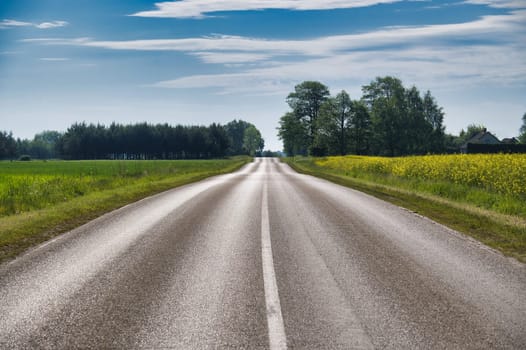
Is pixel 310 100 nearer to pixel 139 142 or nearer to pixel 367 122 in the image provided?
pixel 367 122

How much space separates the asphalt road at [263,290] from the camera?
4.51 m

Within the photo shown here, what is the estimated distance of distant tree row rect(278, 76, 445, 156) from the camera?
89.7 metres

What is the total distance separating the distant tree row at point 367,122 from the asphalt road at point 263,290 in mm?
80458

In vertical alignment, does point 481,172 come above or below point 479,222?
above

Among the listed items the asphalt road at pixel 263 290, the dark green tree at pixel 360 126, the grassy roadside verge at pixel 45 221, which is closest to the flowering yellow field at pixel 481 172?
the asphalt road at pixel 263 290

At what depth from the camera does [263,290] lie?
6012 millimetres

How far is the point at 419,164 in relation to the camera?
28281 mm

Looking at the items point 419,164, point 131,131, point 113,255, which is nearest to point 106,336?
point 113,255

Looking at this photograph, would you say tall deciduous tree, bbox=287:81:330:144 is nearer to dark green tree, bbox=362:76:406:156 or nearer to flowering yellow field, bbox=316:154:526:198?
dark green tree, bbox=362:76:406:156

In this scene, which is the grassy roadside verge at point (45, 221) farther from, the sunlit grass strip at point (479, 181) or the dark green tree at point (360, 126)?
the dark green tree at point (360, 126)

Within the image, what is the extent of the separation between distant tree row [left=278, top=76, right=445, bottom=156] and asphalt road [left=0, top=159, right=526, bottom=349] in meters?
80.5

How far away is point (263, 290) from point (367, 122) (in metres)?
88.4

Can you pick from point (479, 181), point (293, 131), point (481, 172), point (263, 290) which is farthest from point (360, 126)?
point (263, 290)

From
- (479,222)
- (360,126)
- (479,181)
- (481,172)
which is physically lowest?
(479,222)
